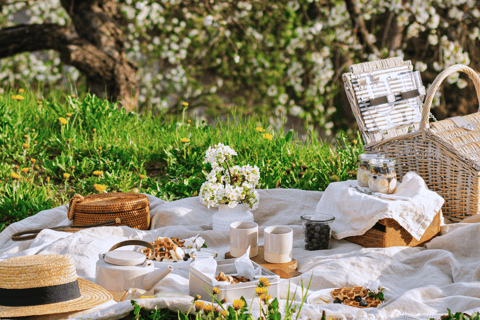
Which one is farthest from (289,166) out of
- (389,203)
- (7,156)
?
(7,156)

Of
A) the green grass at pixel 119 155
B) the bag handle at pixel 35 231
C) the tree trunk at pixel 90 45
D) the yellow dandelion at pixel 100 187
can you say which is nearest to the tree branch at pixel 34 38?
the tree trunk at pixel 90 45

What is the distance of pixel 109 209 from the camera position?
2693 mm

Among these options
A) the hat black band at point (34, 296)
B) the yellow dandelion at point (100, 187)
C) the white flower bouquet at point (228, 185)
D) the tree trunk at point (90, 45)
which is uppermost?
the tree trunk at point (90, 45)

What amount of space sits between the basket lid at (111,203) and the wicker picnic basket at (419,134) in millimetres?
1371

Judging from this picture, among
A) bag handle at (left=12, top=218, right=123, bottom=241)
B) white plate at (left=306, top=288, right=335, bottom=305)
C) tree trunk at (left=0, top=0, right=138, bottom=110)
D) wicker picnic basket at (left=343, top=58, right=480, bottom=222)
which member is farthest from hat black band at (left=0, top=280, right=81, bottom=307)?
tree trunk at (left=0, top=0, right=138, bottom=110)

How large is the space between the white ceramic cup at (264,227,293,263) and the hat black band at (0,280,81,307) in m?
0.95

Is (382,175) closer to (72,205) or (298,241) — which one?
(298,241)

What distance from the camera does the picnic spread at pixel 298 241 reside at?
172cm

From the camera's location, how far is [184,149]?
149 inches

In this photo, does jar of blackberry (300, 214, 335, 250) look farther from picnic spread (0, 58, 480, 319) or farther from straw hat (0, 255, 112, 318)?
straw hat (0, 255, 112, 318)

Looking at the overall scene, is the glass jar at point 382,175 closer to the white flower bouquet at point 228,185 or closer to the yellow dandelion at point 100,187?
the white flower bouquet at point 228,185

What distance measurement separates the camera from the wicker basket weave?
106 inches

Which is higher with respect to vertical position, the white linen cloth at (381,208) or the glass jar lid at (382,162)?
the glass jar lid at (382,162)

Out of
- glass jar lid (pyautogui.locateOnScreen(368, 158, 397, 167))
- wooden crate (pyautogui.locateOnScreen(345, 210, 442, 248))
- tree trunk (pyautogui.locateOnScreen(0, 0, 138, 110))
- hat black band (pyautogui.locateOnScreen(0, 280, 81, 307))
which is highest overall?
tree trunk (pyautogui.locateOnScreen(0, 0, 138, 110))
